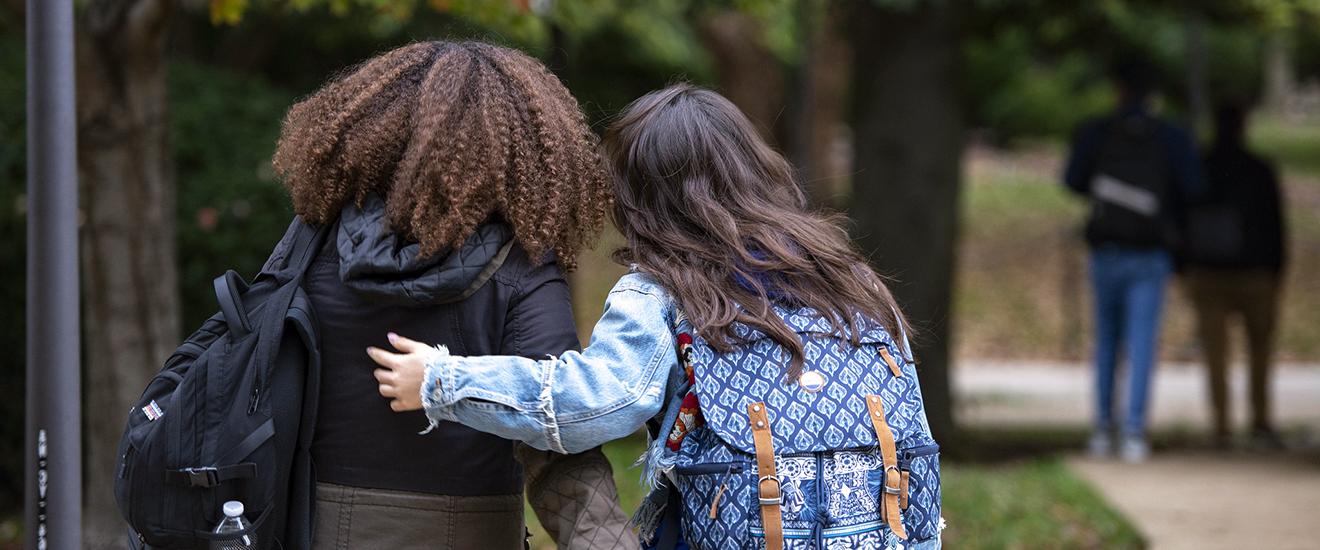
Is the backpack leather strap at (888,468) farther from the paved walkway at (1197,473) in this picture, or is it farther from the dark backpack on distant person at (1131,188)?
the dark backpack on distant person at (1131,188)

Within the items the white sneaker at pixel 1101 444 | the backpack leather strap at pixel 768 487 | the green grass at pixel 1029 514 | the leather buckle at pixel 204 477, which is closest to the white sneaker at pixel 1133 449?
the white sneaker at pixel 1101 444

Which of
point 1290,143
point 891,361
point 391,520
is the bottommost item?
point 391,520

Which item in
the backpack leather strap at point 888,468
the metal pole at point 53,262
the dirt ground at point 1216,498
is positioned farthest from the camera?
the dirt ground at point 1216,498

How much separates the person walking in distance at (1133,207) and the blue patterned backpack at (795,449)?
508 cm

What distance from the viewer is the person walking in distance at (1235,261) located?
7.65 metres

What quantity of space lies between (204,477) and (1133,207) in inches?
228

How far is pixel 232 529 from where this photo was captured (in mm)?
2221

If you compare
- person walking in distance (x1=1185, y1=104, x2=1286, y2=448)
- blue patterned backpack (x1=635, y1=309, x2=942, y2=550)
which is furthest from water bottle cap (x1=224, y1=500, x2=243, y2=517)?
person walking in distance (x1=1185, y1=104, x2=1286, y2=448)

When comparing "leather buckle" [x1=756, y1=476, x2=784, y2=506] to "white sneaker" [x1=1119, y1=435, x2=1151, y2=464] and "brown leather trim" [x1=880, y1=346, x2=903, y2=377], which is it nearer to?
"brown leather trim" [x1=880, y1=346, x2=903, y2=377]

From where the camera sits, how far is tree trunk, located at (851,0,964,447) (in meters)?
7.39

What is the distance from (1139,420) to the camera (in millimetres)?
7305

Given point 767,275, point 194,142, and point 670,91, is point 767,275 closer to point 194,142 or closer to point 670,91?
point 670,91

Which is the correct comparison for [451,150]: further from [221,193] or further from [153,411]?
[221,193]

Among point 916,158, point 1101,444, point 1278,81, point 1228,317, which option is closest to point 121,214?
point 916,158
